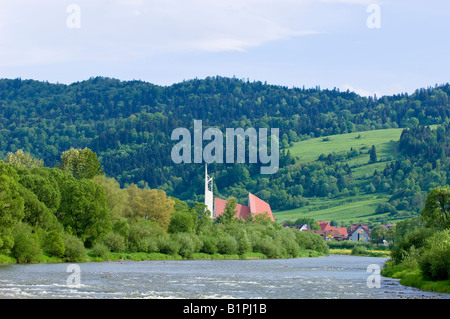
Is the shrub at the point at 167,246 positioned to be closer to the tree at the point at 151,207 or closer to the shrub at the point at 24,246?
the tree at the point at 151,207

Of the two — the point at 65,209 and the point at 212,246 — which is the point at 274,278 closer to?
the point at 65,209

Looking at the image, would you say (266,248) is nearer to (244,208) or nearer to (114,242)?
(114,242)

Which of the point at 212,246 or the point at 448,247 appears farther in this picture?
the point at 212,246

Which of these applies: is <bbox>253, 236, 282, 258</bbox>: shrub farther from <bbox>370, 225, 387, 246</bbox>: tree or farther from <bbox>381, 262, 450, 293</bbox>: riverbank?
<bbox>370, 225, 387, 246</bbox>: tree

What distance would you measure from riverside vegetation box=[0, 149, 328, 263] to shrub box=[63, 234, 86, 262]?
0.11 meters

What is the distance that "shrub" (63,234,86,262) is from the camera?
79.2 meters

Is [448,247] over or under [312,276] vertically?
over

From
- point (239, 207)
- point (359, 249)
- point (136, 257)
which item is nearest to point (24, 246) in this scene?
point (136, 257)

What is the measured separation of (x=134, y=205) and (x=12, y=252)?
40.7 metres

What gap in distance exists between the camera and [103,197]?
88.6 metres

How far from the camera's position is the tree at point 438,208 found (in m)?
66.1

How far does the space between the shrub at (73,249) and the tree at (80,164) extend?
3053cm

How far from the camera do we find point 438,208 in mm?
67000
